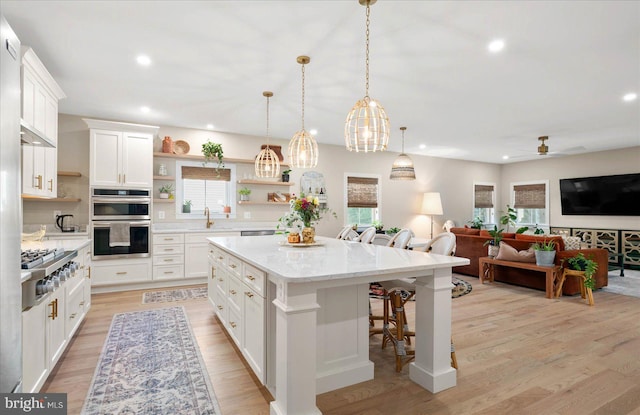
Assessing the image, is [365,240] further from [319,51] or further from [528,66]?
[528,66]

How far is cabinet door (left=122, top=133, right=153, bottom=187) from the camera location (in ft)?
16.4

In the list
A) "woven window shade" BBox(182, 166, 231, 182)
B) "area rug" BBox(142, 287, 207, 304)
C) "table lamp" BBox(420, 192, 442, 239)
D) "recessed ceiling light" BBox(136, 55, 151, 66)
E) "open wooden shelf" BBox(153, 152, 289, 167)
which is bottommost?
"area rug" BBox(142, 287, 207, 304)

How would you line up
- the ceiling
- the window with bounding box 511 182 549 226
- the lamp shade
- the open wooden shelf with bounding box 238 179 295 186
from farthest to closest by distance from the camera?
1. the window with bounding box 511 182 549 226
2. the lamp shade
3. the open wooden shelf with bounding box 238 179 295 186
4. the ceiling

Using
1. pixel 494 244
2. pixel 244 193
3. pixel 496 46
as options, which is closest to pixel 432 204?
pixel 494 244

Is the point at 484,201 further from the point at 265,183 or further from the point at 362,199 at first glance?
the point at 265,183

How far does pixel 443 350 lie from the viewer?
2.27m

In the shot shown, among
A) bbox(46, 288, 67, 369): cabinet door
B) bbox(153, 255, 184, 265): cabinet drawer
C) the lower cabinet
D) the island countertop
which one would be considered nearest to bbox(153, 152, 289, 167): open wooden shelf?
bbox(153, 255, 184, 265): cabinet drawer

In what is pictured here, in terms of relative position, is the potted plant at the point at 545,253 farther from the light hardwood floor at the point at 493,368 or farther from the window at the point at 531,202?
the window at the point at 531,202

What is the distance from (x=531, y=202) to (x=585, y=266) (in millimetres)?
5002

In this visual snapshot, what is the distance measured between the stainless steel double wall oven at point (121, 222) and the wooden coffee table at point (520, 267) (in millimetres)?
5371

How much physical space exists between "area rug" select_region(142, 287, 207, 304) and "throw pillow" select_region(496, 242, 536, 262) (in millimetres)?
4576

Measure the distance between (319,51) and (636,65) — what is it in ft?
10.3

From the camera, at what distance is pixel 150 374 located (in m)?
2.47

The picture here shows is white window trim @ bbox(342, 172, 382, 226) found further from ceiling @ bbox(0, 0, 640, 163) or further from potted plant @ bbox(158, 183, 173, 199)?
potted plant @ bbox(158, 183, 173, 199)
